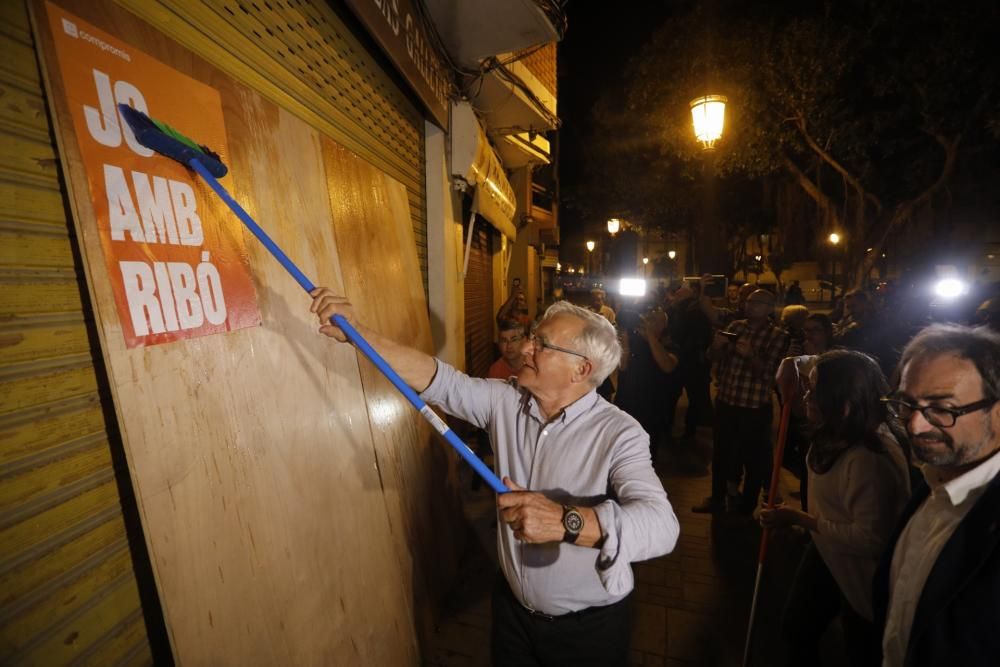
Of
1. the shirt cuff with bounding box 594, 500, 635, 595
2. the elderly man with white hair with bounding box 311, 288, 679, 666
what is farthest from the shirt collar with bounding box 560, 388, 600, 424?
the shirt cuff with bounding box 594, 500, 635, 595

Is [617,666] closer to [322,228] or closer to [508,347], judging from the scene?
[322,228]

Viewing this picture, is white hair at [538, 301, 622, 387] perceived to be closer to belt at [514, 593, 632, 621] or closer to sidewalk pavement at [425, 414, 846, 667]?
belt at [514, 593, 632, 621]

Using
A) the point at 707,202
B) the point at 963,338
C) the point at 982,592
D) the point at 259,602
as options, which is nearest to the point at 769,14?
the point at 707,202

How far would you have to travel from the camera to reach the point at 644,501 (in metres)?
1.56

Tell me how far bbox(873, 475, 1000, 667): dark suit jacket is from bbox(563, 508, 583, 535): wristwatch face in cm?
119

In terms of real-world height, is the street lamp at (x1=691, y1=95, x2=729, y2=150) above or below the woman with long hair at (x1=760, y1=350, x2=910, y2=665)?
above

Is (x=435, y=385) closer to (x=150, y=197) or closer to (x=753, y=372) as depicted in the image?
(x=150, y=197)

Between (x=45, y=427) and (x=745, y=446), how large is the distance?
16.7 feet

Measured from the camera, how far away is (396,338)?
3084 mm

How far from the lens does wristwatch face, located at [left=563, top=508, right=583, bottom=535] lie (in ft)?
4.48

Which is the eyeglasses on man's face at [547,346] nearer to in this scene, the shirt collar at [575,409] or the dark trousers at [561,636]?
the shirt collar at [575,409]

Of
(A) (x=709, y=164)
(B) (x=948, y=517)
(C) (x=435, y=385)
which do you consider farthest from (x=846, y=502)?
(A) (x=709, y=164)

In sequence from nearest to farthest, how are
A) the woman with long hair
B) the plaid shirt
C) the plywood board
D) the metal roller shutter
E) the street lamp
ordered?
1. the woman with long hair
2. the plywood board
3. the plaid shirt
4. the street lamp
5. the metal roller shutter

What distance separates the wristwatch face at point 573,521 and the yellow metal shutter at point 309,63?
2.06 meters
